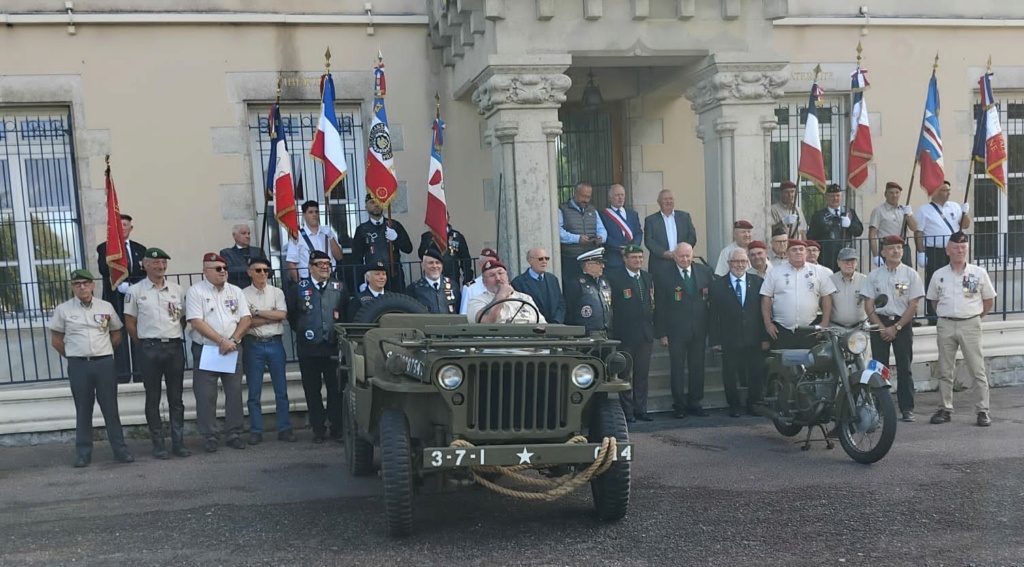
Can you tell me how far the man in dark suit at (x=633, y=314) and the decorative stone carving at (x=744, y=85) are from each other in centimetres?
206

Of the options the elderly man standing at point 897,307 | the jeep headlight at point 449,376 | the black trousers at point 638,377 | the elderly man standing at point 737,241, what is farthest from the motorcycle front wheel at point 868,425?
the jeep headlight at point 449,376

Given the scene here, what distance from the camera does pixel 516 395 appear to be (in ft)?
17.5

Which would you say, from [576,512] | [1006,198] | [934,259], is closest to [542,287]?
[576,512]

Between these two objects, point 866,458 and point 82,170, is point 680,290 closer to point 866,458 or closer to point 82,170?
point 866,458

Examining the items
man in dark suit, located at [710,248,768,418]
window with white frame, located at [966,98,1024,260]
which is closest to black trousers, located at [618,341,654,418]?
man in dark suit, located at [710,248,768,418]

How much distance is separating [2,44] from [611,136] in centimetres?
713

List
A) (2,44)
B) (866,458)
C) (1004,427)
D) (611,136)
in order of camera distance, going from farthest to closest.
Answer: (611,136), (2,44), (1004,427), (866,458)

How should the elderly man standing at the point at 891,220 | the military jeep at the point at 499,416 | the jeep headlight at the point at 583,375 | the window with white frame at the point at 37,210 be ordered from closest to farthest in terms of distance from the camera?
the military jeep at the point at 499,416
the jeep headlight at the point at 583,375
the window with white frame at the point at 37,210
the elderly man standing at the point at 891,220

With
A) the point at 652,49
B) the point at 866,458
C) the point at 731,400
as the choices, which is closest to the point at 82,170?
the point at 652,49

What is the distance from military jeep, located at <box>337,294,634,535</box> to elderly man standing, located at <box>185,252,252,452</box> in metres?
2.95

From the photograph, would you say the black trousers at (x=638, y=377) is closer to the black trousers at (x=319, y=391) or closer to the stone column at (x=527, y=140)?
the stone column at (x=527, y=140)

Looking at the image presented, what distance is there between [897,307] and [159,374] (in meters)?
6.92

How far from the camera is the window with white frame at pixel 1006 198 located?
40.4ft

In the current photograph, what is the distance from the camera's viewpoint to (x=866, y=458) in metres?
6.89
